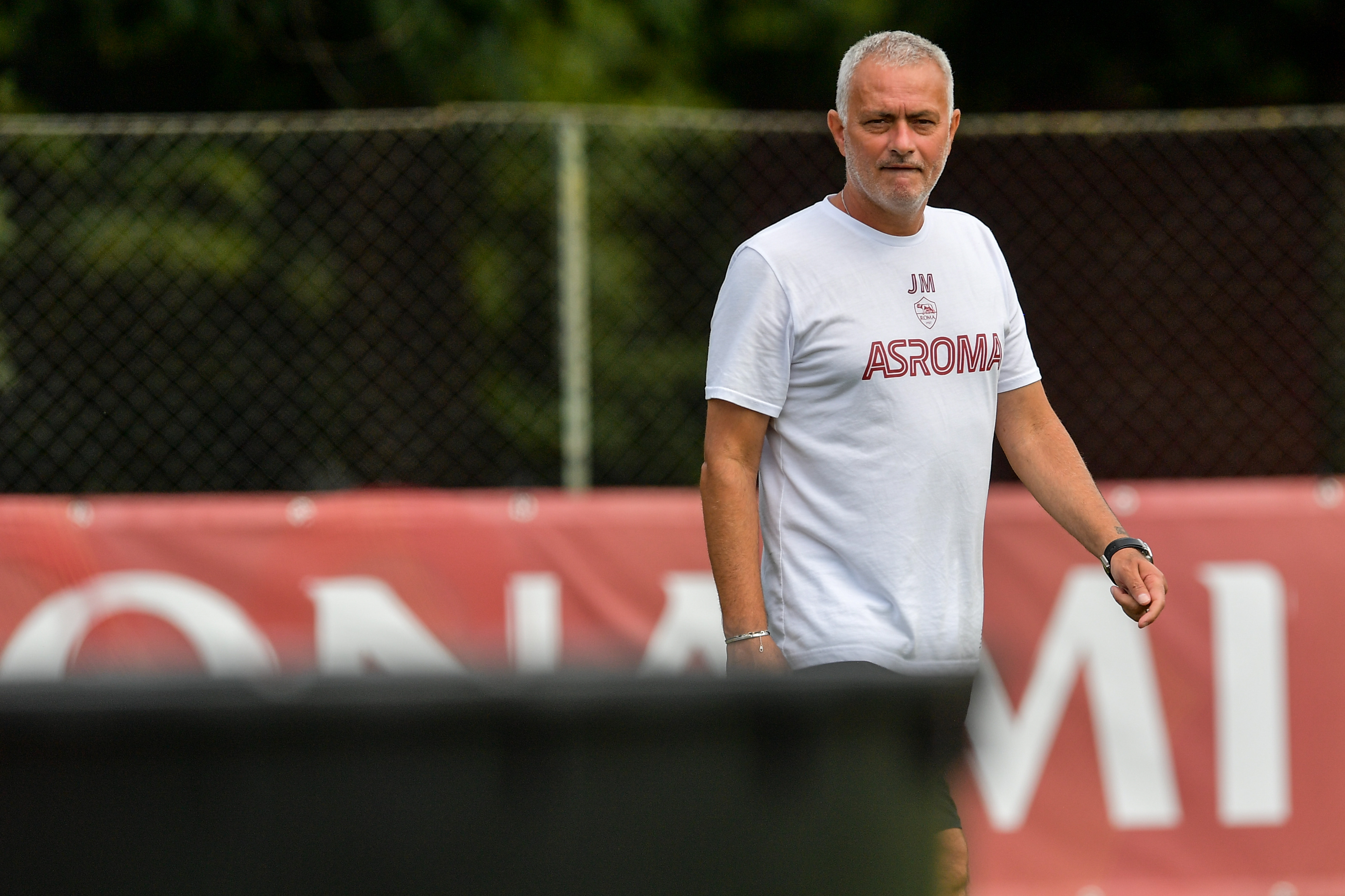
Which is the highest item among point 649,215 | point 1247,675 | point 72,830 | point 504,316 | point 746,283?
point 649,215

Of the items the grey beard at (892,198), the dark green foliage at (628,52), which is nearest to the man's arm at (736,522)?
the grey beard at (892,198)

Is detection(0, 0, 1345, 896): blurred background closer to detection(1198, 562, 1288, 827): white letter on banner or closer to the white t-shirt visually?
detection(1198, 562, 1288, 827): white letter on banner

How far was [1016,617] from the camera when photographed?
16.1 ft

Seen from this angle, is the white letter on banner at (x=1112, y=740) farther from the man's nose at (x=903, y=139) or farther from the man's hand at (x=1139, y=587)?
the man's nose at (x=903, y=139)

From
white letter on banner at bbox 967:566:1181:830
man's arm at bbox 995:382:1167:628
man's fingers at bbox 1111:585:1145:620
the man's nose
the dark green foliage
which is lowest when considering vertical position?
white letter on banner at bbox 967:566:1181:830

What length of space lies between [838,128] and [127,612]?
332 centimetres

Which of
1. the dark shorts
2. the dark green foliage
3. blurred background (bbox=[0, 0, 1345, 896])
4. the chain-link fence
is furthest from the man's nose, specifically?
the dark green foliage

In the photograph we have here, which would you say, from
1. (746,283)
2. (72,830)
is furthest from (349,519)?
(72,830)

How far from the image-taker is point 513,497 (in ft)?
16.6

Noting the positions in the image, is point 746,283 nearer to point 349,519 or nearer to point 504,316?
point 349,519

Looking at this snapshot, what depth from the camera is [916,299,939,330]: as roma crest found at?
2836mm

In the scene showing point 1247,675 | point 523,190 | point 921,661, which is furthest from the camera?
point 523,190

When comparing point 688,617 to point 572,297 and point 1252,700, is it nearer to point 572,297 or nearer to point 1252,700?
point 572,297

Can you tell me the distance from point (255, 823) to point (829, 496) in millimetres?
1840
